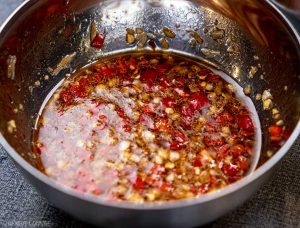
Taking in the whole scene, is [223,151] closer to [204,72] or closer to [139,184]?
[139,184]

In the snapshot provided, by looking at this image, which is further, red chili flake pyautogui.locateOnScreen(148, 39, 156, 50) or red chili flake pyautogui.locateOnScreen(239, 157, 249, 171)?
red chili flake pyautogui.locateOnScreen(148, 39, 156, 50)

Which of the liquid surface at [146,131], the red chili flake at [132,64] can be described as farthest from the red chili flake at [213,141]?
the red chili flake at [132,64]

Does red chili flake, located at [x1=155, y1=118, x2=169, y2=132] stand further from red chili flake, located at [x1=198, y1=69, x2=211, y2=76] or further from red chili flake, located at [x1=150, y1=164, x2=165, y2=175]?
red chili flake, located at [x1=198, y1=69, x2=211, y2=76]

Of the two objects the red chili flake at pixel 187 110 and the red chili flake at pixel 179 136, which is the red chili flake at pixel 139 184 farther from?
the red chili flake at pixel 187 110

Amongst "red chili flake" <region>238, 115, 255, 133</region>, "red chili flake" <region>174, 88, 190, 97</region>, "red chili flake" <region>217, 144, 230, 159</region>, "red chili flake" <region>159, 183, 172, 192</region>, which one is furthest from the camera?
"red chili flake" <region>174, 88, 190, 97</region>

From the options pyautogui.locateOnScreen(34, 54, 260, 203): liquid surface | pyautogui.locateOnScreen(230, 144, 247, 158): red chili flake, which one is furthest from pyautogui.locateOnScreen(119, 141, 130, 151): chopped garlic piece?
pyautogui.locateOnScreen(230, 144, 247, 158): red chili flake

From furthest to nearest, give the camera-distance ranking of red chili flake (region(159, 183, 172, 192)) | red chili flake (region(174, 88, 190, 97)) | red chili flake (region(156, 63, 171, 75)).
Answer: red chili flake (region(156, 63, 171, 75)) → red chili flake (region(174, 88, 190, 97)) → red chili flake (region(159, 183, 172, 192))
